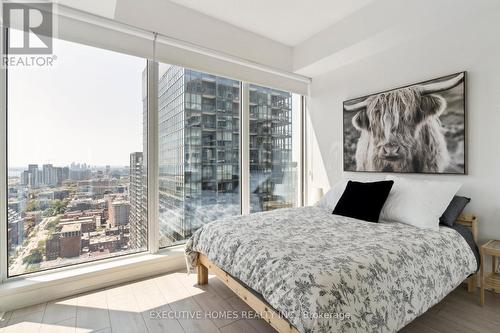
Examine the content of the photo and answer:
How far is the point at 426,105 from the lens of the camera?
2574 mm

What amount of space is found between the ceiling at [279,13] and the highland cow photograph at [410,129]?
1.01 m

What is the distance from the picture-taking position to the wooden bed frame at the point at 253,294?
138 centimetres

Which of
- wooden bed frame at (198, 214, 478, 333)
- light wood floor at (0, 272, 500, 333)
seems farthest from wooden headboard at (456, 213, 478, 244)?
light wood floor at (0, 272, 500, 333)

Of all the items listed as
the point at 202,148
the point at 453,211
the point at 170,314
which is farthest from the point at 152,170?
the point at 453,211

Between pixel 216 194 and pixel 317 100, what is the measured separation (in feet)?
6.78

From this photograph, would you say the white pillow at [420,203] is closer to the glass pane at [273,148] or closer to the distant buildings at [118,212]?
the glass pane at [273,148]

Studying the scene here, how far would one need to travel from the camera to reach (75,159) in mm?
2396

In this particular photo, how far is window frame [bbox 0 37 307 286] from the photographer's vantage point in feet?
6.81

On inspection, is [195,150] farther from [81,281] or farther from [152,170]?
[81,281]

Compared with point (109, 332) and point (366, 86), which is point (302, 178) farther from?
point (109, 332)

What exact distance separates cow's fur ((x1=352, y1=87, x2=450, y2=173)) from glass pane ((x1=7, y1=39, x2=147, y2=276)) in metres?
2.60

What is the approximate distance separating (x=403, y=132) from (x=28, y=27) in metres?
3.67

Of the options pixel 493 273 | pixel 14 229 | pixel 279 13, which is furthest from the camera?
pixel 279 13

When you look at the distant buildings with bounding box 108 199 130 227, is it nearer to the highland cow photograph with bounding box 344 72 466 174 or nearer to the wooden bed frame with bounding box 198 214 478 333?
the wooden bed frame with bounding box 198 214 478 333
